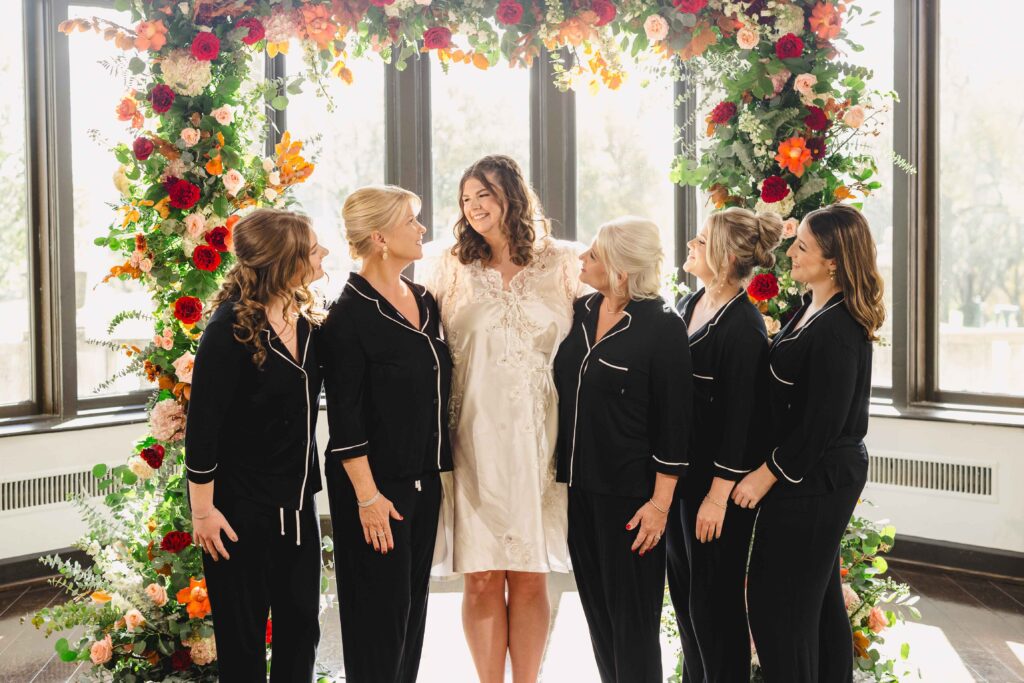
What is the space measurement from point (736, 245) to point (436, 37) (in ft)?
4.23

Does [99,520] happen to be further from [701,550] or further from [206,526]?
[701,550]

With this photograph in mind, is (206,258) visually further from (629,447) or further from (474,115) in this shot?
(474,115)

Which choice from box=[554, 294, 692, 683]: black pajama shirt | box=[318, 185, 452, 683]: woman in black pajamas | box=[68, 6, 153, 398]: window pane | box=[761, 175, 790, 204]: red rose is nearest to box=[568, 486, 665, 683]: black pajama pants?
box=[554, 294, 692, 683]: black pajama shirt

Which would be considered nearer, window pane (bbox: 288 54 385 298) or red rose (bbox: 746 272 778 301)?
red rose (bbox: 746 272 778 301)

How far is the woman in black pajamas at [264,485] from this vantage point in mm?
2320

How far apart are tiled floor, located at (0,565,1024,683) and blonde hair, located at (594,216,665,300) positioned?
5.50ft

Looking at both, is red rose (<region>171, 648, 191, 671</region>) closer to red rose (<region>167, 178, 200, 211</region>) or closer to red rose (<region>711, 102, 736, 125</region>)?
red rose (<region>167, 178, 200, 211</region>)

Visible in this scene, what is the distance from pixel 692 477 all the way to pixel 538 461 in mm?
467

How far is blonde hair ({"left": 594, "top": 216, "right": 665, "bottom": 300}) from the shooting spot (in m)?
2.53

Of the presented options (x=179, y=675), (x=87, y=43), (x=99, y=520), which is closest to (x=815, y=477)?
(x=179, y=675)

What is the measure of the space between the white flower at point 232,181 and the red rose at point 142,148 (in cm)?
24

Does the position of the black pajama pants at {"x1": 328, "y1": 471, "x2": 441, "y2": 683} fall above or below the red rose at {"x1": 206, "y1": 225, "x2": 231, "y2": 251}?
below

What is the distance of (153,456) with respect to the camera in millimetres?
2889

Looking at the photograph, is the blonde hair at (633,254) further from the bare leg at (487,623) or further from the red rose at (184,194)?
the red rose at (184,194)
